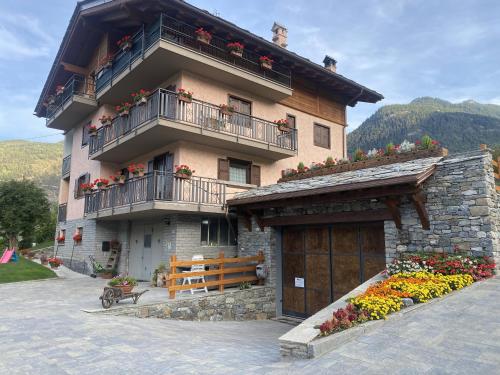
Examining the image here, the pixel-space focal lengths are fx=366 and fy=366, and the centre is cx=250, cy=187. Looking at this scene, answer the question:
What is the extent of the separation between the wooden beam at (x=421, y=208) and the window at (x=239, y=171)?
889 cm

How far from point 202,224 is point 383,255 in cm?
737

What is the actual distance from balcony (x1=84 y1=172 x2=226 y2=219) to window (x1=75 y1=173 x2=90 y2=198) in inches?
218

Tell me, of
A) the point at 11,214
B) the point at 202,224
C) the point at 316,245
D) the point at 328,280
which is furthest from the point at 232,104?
the point at 11,214

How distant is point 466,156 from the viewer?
949 centimetres

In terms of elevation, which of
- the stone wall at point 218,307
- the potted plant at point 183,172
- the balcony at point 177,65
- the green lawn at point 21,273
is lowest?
the stone wall at point 218,307

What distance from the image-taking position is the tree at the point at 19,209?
93.1 feet

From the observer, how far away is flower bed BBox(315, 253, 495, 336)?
6.71 m

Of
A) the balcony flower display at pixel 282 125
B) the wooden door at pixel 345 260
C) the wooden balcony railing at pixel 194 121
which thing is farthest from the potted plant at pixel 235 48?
the wooden door at pixel 345 260

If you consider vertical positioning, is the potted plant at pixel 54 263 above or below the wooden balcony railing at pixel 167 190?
below

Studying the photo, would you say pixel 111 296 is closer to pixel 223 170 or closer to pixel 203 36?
pixel 223 170

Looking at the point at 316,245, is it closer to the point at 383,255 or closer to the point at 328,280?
the point at 328,280

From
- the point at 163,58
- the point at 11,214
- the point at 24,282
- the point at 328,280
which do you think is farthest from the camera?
the point at 11,214

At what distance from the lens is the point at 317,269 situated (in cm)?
1274

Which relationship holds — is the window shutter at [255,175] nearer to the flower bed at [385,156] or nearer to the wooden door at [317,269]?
the flower bed at [385,156]
